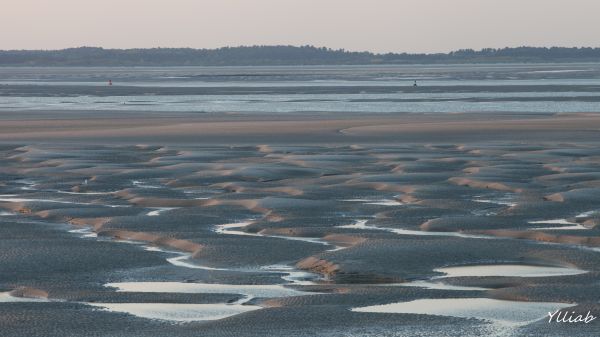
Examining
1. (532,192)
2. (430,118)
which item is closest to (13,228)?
(532,192)

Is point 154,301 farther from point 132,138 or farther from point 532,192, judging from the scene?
point 132,138

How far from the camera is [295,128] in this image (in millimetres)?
30391

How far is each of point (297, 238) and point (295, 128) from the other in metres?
18.6

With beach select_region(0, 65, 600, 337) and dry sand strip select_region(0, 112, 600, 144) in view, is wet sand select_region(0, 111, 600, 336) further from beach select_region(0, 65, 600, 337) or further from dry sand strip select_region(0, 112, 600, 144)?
dry sand strip select_region(0, 112, 600, 144)

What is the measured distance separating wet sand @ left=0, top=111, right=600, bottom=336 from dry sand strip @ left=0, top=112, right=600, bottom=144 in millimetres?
2298

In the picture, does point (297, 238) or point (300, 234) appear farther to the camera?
point (300, 234)

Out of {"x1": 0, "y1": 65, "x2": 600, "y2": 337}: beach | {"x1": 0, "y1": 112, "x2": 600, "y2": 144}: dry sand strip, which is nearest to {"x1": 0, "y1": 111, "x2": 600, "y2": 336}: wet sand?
{"x1": 0, "y1": 65, "x2": 600, "y2": 337}: beach

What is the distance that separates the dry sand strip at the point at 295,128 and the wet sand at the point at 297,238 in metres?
2.30

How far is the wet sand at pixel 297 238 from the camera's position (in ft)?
26.6

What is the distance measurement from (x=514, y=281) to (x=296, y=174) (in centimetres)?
925

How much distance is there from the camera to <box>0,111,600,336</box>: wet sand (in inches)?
319

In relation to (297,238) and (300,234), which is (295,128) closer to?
(300,234)

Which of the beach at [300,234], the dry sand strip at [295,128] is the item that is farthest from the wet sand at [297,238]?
the dry sand strip at [295,128]

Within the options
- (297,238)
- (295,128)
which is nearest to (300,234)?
(297,238)
